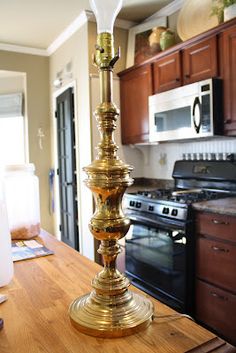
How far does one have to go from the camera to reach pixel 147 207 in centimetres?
262

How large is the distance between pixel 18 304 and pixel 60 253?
0.38 metres

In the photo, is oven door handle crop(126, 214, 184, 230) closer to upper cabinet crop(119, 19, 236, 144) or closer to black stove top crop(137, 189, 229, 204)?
black stove top crop(137, 189, 229, 204)

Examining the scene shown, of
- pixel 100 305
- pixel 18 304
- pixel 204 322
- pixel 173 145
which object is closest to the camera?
pixel 100 305

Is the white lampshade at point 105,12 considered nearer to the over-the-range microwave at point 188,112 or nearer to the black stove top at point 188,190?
the black stove top at point 188,190

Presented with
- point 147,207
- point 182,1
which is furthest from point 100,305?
point 182,1

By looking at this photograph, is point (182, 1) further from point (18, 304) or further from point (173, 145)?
point (18, 304)

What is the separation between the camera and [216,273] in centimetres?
209

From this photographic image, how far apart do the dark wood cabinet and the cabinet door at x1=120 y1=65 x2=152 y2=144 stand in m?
1.35

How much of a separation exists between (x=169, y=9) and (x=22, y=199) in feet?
9.16

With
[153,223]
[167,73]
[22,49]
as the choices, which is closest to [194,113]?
[167,73]

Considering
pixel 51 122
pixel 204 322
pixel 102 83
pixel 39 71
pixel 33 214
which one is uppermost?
pixel 39 71

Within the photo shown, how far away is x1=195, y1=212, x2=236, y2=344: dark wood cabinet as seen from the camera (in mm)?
1981

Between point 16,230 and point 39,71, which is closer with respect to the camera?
point 16,230

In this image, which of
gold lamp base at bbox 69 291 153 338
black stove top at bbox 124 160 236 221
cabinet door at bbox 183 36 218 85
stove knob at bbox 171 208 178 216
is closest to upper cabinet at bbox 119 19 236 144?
cabinet door at bbox 183 36 218 85
